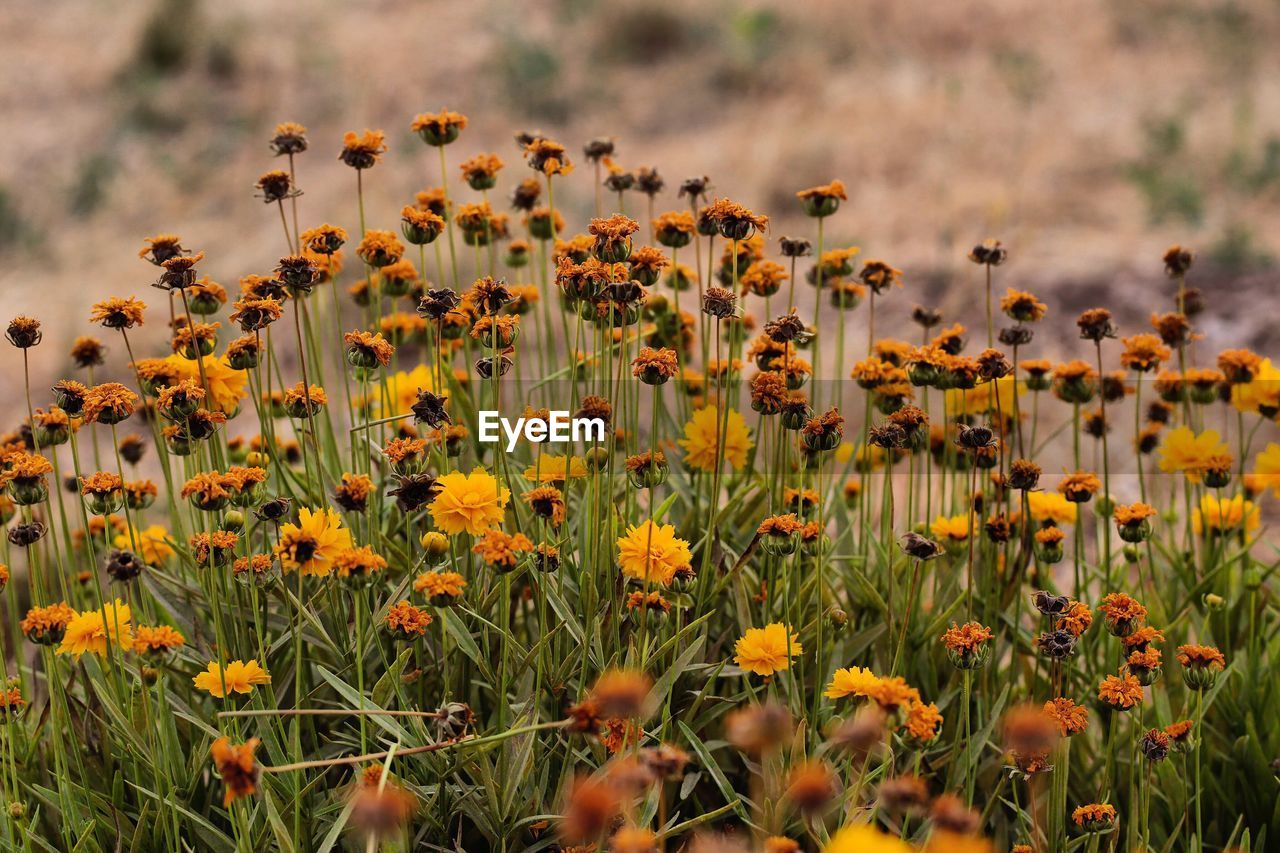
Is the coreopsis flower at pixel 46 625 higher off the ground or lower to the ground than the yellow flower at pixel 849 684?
higher

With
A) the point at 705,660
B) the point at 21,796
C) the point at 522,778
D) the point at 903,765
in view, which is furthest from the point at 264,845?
the point at 903,765

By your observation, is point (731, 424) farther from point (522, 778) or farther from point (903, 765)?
point (522, 778)

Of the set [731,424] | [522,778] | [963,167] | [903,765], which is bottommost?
[903,765]

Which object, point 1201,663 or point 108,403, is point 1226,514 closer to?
point 1201,663

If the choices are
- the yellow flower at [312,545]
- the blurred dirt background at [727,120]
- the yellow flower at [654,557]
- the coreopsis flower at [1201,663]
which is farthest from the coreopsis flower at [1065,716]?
the blurred dirt background at [727,120]

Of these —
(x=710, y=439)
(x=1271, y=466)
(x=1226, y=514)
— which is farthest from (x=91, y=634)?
(x=1271, y=466)

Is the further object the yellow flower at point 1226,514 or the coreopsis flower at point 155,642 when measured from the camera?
the yellow flower at point 1226,514

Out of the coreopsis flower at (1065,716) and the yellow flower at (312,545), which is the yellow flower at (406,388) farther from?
the coreopsis flower at (1065,716)
